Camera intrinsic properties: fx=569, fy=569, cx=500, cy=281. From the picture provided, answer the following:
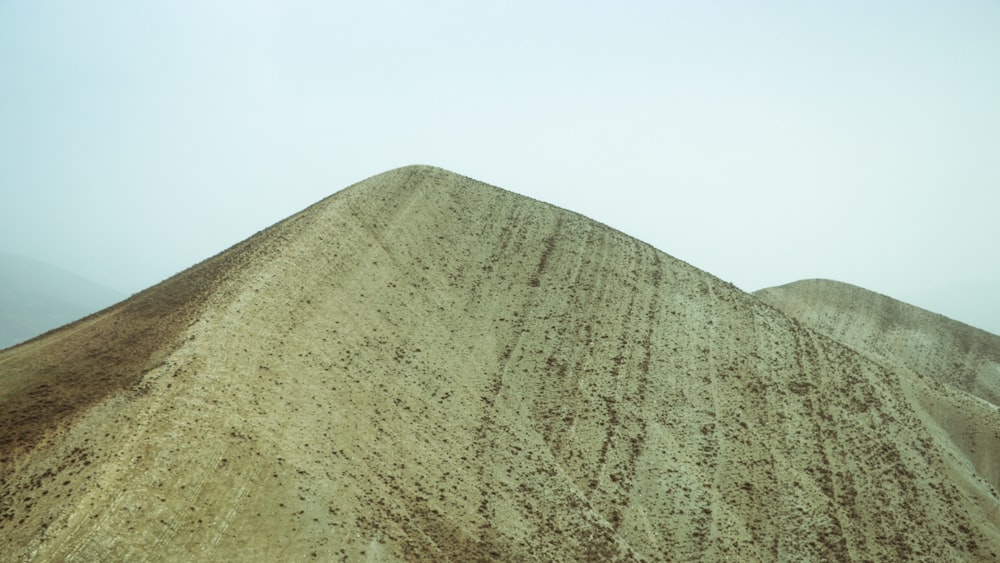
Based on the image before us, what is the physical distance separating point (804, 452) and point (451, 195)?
2663 centimetres

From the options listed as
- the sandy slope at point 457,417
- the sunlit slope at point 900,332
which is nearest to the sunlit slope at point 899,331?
the sunlit slope at point 900,332

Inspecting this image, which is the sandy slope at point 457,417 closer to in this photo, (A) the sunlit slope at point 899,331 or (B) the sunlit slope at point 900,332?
(B) the sunlit slope at point 900,332

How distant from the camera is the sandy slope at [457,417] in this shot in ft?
50.5

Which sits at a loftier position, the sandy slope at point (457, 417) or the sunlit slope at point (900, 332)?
the sunlit slope at point (900, 332)

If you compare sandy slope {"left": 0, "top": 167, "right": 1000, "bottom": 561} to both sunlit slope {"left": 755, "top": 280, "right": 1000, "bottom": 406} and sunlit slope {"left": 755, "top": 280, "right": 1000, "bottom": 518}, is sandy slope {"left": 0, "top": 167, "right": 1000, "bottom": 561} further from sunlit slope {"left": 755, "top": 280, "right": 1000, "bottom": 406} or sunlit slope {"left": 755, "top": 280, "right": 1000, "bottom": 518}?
sunlit slope {"left": 755, "top": 280, "right": 1000, "bottom": 406}

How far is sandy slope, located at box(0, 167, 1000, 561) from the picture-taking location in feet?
50.5

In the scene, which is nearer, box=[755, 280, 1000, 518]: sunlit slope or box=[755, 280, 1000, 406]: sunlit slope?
box=[755, 280, 1000, 518]: sunlit slope

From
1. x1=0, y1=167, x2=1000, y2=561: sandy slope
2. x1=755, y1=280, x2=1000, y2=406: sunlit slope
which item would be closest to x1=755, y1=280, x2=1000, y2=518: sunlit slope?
x1=755, y1=280, x2=1000, y2=406: sunlit slope

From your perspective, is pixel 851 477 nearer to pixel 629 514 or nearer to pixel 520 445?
pixel 629 514

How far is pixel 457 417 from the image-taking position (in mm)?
24500

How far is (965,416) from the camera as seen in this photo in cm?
3039

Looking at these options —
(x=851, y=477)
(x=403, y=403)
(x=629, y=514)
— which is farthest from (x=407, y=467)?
(x=851, y=477)

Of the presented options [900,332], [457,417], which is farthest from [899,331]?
[457,417]

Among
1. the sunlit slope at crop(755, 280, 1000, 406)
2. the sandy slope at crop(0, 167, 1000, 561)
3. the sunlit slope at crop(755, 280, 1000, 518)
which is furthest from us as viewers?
the sunlit slope at crop(755, 280, 1000, 406)
